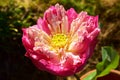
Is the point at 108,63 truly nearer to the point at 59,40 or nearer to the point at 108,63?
the point at 108,63

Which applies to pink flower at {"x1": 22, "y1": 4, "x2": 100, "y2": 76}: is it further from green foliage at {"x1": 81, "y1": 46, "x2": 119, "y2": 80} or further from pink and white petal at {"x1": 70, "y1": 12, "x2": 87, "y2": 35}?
green foliage at {"x1": 81, "y1": 46, "x2": 119, "y2": 80}

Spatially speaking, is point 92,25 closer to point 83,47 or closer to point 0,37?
point 83,47

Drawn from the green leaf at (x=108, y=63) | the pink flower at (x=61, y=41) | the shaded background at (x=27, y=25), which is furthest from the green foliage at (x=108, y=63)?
the shaded background at (x=27, y=25)

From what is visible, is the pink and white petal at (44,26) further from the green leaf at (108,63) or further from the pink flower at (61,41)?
the green leaf at (108,63)

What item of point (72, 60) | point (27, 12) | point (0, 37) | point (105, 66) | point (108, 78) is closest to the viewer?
point (72, 60)

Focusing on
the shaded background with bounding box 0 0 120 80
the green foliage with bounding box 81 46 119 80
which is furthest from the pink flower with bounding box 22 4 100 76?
the shaded background with bounding box 0 0 120 80

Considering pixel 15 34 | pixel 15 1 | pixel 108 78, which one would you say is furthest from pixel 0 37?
pixel 108 78

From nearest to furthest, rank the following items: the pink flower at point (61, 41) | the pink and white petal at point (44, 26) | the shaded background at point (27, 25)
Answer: the pink flower at point (61, 41) < the pink and white petal at point (44, 26) < the shaded background at point (27, 25)
